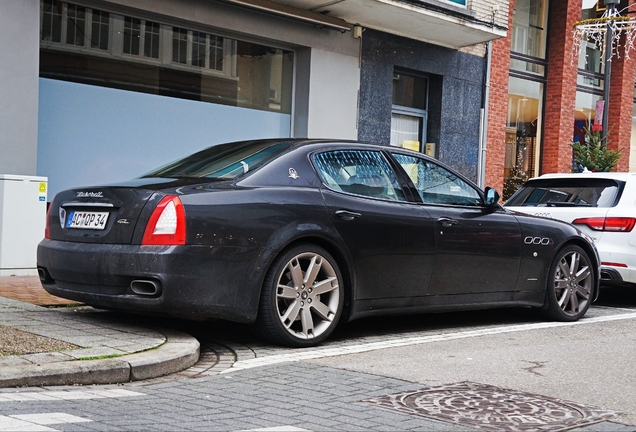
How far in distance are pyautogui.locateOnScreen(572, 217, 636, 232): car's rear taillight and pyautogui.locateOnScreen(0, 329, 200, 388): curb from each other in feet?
18.1

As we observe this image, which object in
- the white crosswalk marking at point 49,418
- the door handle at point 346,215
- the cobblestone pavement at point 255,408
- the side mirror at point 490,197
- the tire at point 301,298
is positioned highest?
the side mirror at point 490,197

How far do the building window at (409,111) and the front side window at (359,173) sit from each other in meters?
8.86

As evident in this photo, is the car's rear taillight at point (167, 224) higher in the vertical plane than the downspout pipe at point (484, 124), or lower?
lower

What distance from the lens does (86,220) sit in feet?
21.4

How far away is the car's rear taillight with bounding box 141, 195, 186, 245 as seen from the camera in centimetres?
604

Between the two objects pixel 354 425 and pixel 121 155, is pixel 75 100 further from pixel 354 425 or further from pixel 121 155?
pixel 354 425

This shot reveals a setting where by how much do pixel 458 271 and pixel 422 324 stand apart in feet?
2.86

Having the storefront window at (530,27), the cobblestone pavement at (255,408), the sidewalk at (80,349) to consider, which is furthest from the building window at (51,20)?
the storefront window at (530,27)

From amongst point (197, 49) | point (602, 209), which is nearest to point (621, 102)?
point (197, 49)

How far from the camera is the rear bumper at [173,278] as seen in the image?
19.8 ft

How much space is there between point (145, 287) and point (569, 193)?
232 inches

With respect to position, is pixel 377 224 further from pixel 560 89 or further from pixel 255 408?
pixel 560 89

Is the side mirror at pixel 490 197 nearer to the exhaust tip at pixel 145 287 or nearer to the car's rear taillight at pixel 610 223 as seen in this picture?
the car's rear taillight at pixel 610 223

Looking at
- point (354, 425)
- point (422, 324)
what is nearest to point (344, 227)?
point (422, 324)
